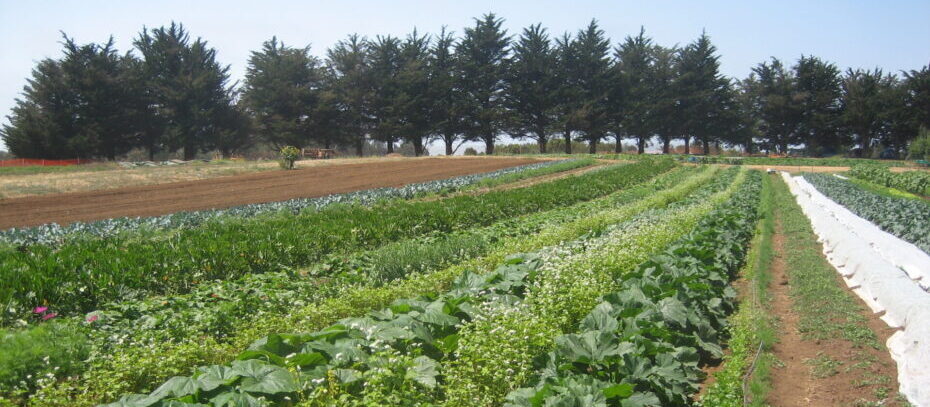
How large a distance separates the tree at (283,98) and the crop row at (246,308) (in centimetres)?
5037

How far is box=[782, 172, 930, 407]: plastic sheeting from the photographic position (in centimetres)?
480

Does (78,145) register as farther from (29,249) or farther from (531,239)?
(531,239)

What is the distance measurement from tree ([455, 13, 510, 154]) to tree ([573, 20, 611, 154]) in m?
7.84

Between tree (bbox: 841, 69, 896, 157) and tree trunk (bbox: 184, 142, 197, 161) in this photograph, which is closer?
tree trunk (bbox: 184, 142, 197, 161)

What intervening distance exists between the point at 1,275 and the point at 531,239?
762 cm

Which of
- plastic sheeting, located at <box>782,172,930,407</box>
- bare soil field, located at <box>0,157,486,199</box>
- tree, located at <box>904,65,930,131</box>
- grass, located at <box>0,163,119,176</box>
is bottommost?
plastic sheeting, located at <box>782,172,930,407</box>

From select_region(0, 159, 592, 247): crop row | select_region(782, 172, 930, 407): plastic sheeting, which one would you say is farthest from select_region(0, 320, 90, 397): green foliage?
select_region(0, 159, 592, 247): crop row

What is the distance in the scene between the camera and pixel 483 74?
60.7 meters

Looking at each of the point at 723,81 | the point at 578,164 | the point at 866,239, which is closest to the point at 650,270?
the point at 866,239

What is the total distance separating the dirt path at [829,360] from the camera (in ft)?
16.2

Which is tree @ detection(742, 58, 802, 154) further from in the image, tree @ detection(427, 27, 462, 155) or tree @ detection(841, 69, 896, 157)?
tree @ detection(427, 27, 462, 155)

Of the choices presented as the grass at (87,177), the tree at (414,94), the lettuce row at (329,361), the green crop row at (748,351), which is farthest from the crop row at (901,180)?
the tree at (414,94)

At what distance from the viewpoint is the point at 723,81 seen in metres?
64.1

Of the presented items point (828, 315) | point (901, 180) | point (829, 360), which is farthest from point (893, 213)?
point (901, 180)
